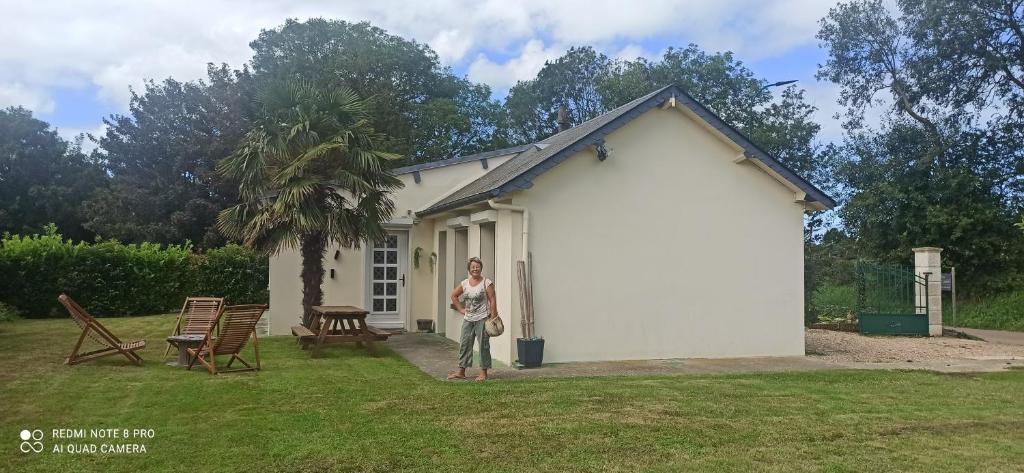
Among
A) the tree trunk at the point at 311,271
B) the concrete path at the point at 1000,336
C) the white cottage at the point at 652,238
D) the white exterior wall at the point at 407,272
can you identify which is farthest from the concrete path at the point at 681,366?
the concrete path at the point at 1000,336

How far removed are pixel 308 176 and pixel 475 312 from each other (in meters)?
4.90

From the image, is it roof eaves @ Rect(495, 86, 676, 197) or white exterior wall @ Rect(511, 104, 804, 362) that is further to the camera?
white exterior wall @ Rect(511, 104, 804, 362)

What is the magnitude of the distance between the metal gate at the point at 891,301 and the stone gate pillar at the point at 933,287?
102mm

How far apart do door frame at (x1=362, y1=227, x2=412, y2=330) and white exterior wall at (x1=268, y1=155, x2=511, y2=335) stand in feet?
0.11

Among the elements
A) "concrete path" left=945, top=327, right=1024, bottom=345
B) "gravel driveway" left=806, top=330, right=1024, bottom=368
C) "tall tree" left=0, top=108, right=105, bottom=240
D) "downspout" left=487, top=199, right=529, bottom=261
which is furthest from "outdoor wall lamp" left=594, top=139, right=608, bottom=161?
"tall tree" left=0, top=108, right=105, bottom=240

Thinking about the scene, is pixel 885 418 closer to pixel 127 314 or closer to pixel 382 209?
pixel 382 209

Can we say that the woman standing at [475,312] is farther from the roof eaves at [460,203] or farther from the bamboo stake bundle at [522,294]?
the roof eaves at [460,203]

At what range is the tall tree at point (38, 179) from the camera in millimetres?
34562

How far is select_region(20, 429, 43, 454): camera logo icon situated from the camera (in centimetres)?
529

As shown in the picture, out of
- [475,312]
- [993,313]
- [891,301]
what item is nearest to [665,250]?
[475,312]

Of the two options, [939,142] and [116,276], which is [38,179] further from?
[939,142]

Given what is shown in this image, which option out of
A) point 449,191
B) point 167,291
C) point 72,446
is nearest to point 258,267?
point 167,291

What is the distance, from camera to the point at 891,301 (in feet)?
55.3

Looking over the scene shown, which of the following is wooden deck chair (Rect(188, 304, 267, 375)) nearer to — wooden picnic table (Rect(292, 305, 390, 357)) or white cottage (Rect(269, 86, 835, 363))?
wooden picnic table (Rect(292, 305, 390, 357))
